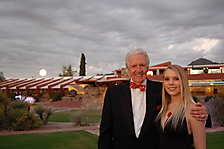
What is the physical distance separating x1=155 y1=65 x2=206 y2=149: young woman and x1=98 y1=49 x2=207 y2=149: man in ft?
0.44

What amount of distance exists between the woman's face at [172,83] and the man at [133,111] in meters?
0.29

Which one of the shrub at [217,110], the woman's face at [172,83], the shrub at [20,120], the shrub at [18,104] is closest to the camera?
the woman's face at [172,83]

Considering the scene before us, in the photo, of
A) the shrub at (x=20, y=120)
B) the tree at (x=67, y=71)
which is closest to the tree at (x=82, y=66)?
the tree at (x=67, y=71)

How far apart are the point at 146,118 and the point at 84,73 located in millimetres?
46644

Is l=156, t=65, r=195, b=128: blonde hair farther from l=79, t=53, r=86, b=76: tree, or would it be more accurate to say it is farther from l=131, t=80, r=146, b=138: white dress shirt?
l=79, t=53, r=86, b=76: tree

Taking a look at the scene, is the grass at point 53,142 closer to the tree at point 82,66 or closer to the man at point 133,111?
the man at point 133,111

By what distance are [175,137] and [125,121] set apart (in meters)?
0.59

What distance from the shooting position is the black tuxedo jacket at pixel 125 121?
7.48ft

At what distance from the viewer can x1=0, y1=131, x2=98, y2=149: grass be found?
596 cm

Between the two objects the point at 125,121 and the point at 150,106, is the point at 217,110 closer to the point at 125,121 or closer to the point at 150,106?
the point at 150,106

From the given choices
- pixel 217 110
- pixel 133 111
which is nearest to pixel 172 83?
pixel 133 111

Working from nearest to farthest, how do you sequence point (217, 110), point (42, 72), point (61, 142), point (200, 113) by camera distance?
1. point (200, 113)
2. point (61, 142)
3. point (217, 110)
4. point (42, 72)

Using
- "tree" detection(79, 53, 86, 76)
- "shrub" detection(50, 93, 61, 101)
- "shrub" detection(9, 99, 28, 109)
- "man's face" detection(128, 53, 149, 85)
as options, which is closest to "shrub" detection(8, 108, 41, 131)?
"shrub" detection(9, 99, 28, 109)

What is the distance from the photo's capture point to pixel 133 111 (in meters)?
2.45
